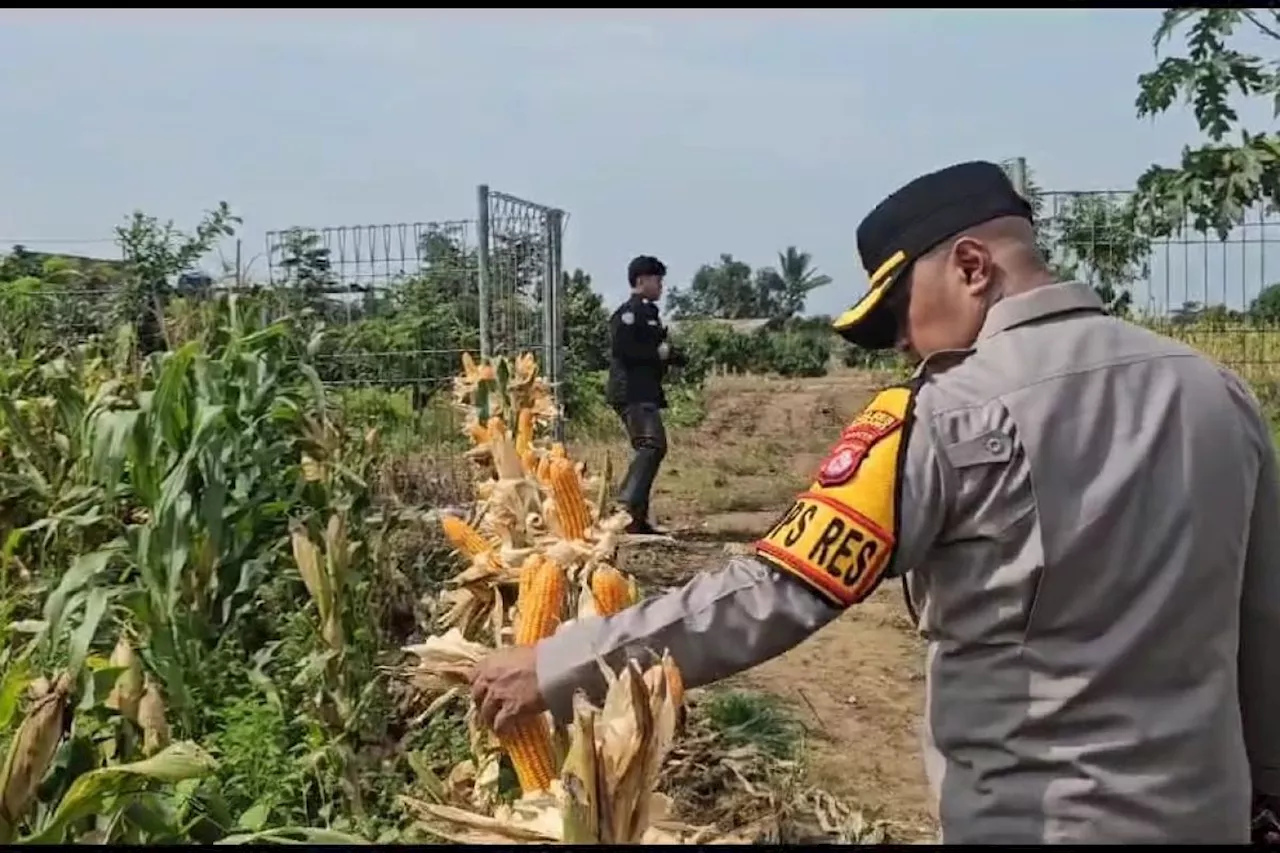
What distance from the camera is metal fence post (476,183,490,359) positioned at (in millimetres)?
7688

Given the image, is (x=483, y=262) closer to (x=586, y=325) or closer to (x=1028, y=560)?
(x=1028, y=560)

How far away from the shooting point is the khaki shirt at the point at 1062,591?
137 cm

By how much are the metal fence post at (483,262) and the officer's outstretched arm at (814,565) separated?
20.4ft

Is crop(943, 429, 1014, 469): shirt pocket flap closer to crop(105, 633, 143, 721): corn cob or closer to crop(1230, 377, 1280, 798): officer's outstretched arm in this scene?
crop(1230, 377, 1280, 798): officer's outstretched arm

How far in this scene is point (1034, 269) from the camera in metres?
1.49

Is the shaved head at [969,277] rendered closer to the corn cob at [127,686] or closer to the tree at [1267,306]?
the corn cob at [127,686]

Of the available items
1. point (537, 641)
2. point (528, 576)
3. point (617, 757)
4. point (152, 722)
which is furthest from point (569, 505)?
point (617, 757)

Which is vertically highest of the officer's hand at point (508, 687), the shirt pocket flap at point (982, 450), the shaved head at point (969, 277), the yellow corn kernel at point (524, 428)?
the shaved head at point (969, 277)

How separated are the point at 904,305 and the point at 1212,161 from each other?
Result: 505 cm

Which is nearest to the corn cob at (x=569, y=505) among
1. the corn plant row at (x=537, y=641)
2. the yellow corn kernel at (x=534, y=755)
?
the corn plant row at (x=537, y=641)

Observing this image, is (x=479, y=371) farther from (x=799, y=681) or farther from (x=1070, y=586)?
(x=1070, y=586)

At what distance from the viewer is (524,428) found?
4.47m

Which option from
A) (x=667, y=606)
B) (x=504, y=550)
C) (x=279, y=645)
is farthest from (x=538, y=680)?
(x=279, y=645)

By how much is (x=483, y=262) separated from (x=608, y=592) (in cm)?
572
